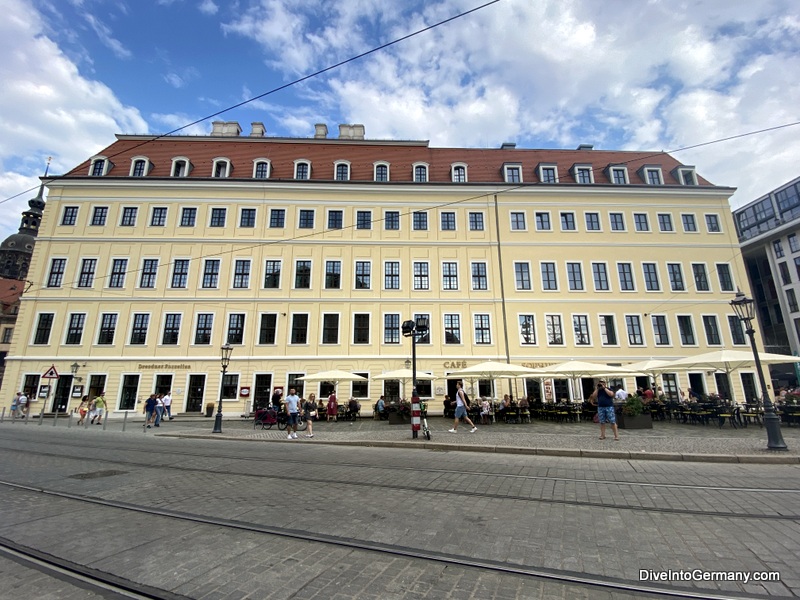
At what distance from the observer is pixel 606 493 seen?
6.34 meters

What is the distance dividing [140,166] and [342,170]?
638 inches

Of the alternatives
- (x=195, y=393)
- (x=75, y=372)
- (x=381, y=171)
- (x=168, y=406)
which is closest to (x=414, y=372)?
(x=168, y=406)

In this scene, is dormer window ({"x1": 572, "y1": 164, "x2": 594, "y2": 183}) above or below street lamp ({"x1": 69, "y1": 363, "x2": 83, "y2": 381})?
above

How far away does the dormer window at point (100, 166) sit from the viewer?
3011 cm

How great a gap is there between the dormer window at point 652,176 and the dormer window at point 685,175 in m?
1.48

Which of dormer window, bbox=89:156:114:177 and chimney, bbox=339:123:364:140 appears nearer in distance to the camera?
dormer window, bbox=89:156:114:177

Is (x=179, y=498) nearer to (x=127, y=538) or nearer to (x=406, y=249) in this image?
(x=127, y=538)

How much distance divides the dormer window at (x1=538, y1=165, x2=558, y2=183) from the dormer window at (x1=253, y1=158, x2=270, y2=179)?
22.4 m

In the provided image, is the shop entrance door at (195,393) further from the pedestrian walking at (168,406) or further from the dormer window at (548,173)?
the dormer window at (548,173)

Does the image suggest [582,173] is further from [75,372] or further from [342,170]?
[75,372]

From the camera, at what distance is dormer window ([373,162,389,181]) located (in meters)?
31.5

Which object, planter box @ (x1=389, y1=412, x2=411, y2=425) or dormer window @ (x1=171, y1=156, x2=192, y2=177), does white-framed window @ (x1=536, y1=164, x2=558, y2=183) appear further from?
dormer window @ (x1=171, y1=156, x2=192, y2=177)

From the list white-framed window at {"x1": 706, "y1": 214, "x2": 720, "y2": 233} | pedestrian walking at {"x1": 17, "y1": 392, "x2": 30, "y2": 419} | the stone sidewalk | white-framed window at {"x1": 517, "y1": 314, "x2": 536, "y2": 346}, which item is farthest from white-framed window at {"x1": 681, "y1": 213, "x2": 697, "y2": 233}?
pedestrian walking at {"x1": 17, "y1": 392, "x2": 30, "y2": 419}

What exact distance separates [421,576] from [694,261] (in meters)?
34.3
